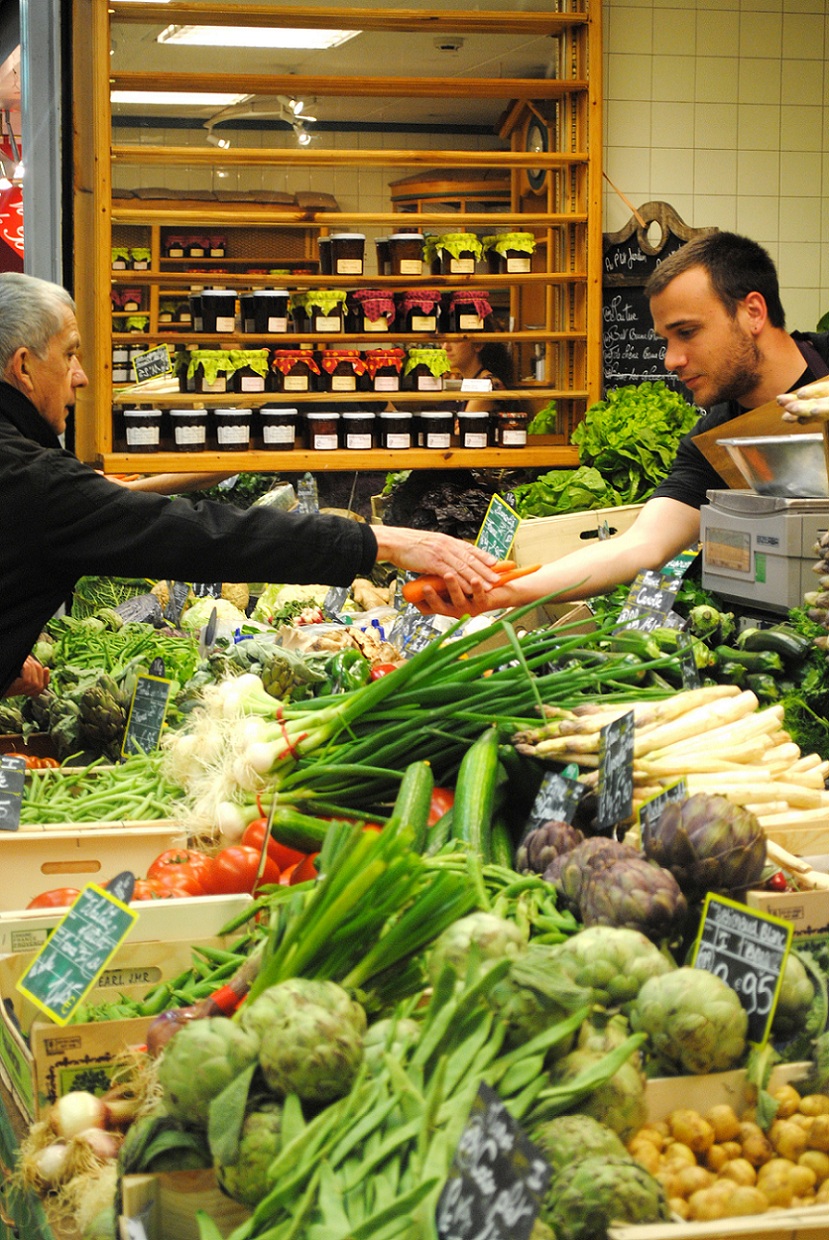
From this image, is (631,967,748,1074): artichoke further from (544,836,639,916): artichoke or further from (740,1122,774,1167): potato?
(544,836,639,916): artichoke

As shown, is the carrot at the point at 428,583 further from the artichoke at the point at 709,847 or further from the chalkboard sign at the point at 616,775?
the artichoke at the point at 709,847

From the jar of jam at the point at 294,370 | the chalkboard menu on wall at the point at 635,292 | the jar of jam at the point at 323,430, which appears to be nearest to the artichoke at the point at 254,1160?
the jar of jam at the point at 323,430

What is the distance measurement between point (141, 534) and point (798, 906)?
5.47ft

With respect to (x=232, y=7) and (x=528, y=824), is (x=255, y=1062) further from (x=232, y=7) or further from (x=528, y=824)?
(x=232, y=7)

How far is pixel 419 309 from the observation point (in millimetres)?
6105

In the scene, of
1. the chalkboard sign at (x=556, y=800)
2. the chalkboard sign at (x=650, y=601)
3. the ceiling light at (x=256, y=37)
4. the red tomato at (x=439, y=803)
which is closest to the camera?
the chalkboard sign at (x=556, y=800)

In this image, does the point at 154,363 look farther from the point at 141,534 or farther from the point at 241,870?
the point at 241,870

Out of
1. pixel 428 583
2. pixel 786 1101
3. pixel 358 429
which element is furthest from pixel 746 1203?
pixel 358 429

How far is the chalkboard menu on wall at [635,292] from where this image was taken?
20.1 ft

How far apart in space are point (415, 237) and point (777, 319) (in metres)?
2.71

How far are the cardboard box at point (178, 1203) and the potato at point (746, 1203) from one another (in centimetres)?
49

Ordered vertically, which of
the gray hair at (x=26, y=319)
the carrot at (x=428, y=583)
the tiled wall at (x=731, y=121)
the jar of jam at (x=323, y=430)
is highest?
the tiled wall at (x=731, y=121)

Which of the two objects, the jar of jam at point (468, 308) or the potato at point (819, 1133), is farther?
the jar of jam at point (468, 308)

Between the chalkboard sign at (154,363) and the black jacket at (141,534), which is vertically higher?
the chalkboard sign at (154,363)
